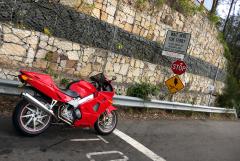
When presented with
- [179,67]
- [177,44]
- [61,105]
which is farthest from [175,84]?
[61,105]

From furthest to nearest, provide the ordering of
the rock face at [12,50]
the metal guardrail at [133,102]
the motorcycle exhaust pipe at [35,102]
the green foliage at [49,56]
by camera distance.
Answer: the green foliage at [49,56]
the rock face at [12,50]
the metal guardrail at [133,102]
the motorcycle exhaust pipe at [35,102]

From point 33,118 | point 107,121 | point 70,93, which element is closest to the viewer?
point 33,118

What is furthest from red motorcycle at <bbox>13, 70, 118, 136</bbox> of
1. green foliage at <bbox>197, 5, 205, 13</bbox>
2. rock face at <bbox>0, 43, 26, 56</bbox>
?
green foliage at <bbox>197, 5, 205, 13</bbox>

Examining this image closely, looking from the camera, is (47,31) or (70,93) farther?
(47,31)

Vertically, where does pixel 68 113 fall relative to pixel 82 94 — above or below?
below

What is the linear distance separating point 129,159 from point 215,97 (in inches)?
671

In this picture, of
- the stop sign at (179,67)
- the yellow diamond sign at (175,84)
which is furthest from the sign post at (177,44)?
the yellow diamond sign at (175,84)

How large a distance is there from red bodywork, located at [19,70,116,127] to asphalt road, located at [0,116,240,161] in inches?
18.4

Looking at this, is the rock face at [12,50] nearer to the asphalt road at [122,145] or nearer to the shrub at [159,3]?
the asphalt road at [122,145]

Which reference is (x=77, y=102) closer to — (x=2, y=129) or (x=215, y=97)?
(x=2, y=129)

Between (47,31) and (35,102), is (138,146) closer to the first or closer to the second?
(35,102)

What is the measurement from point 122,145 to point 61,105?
1.58 metres

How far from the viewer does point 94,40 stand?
11.6 meters

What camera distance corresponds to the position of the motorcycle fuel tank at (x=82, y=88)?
21.2 ft
